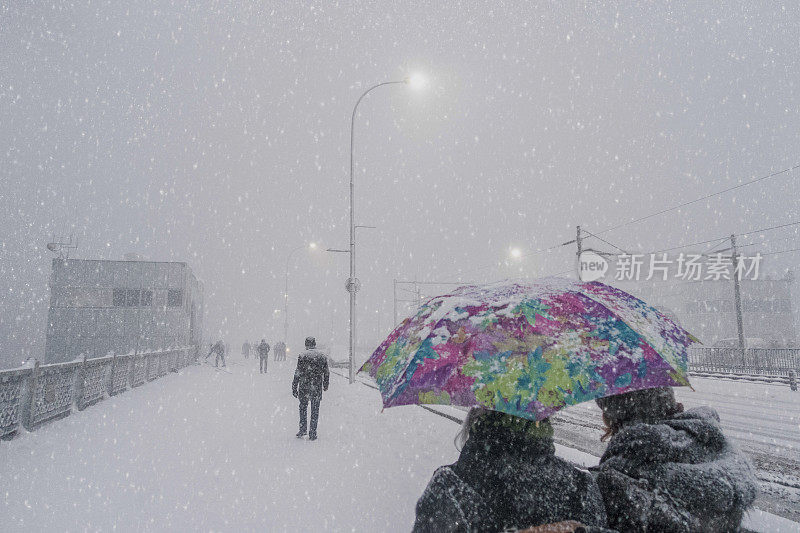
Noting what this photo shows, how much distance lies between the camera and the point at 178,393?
15766mm

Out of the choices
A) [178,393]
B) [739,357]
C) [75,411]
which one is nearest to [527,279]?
[75,411]

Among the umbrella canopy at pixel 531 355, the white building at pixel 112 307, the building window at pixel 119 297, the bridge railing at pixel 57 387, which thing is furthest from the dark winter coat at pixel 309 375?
the building window at pixel 119 297

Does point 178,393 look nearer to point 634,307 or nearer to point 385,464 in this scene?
point 385,464

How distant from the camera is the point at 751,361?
26.4 meters

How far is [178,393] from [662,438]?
1669 cm

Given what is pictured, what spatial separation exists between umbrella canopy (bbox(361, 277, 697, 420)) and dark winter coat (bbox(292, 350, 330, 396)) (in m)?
6.00

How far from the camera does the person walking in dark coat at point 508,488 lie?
1770mm

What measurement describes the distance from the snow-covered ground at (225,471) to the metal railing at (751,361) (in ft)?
68.3

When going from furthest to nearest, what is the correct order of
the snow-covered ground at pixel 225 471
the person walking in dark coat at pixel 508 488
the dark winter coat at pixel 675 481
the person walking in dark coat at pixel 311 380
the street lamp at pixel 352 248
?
the street lamp at pixel 352 248 < the person walking in dark coat at pixel 311 380 < the snow-covered ground at pixel 225 471 < the person walking in dark coat at pixel 508 488 < the dark winter coat at pixel 675 481

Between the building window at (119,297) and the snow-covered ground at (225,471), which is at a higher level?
the building window at (119,297)

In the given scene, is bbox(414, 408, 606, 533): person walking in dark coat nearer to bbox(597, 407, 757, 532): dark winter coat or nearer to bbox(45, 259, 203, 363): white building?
bbox(597, 407, 757, 532): dark winter coat

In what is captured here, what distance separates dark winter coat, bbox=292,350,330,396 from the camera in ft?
26.6

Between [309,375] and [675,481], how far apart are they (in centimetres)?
704

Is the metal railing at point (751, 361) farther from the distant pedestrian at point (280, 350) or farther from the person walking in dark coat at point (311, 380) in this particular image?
the distant pedestrian at point (280, 350)
